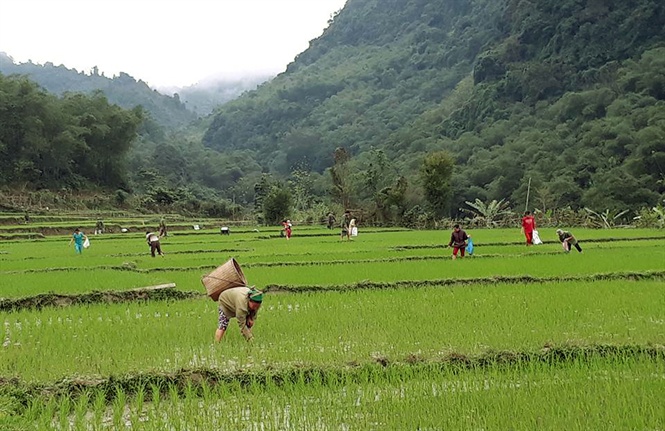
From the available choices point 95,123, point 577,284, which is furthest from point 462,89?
point 577,284

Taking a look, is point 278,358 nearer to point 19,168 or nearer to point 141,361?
point 141,361

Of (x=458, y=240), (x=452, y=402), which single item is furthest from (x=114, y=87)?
(x=452, y=402)

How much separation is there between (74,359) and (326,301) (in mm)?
3330

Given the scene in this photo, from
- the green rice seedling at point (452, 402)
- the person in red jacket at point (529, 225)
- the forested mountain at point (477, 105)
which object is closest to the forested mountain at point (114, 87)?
the forested mountain at point (477, 105)

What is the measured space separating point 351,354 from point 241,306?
1069mm

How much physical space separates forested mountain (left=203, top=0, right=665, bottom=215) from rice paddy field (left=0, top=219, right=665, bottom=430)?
75.6 ft

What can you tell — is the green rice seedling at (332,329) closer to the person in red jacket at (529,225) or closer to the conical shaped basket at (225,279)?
the conical shaped basket at (225,279)

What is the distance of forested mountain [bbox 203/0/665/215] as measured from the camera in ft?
111

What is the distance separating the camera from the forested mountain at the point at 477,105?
3369cm

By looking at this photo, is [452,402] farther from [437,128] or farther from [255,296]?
[437,128]

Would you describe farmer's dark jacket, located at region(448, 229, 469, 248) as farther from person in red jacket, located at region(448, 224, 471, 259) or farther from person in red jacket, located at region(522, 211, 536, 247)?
person in red jacket, located at region(522, 211, 536, 247)

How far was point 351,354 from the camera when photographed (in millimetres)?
4605

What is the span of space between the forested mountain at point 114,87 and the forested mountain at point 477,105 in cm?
2450

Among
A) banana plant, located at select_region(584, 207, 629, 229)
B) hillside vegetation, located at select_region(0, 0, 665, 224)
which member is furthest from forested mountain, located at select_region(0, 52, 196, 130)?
banana plant, located at select_region(584, 207, 629, 229)
